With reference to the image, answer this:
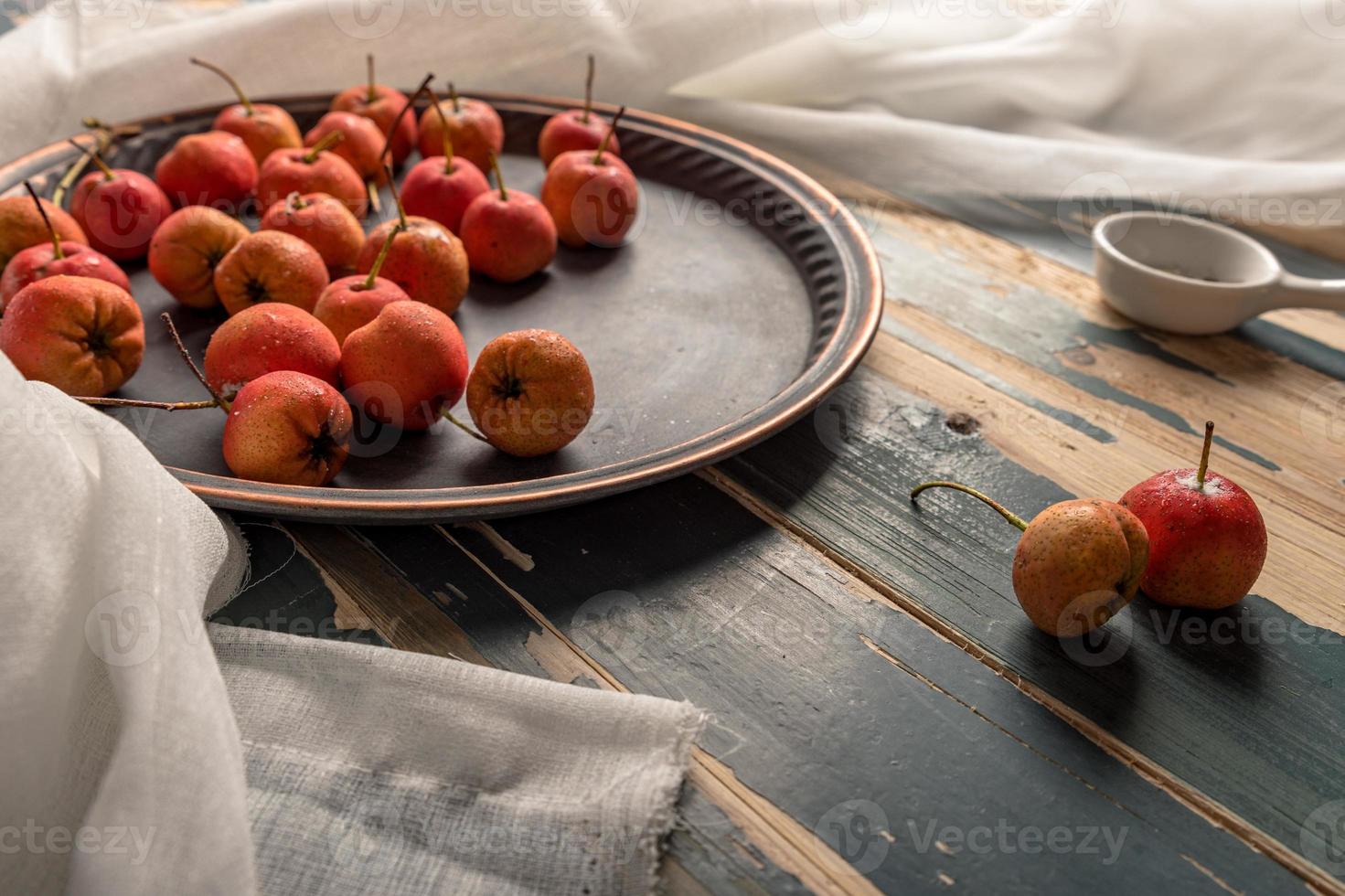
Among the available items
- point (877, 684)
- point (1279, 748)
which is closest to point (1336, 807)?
point (1279, 748)

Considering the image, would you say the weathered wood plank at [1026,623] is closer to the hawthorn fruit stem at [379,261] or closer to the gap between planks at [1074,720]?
the gap between planks at [1074,720]

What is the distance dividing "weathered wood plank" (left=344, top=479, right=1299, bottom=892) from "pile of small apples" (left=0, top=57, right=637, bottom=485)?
0.33 ft

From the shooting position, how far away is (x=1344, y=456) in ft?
3.03

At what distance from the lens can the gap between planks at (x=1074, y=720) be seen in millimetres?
596

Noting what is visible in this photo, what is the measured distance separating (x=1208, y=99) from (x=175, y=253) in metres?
1.25

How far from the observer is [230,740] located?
0.59m

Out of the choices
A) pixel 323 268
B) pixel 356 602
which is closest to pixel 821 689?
pixel 356 602

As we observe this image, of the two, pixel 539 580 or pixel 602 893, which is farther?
pixel 539 580

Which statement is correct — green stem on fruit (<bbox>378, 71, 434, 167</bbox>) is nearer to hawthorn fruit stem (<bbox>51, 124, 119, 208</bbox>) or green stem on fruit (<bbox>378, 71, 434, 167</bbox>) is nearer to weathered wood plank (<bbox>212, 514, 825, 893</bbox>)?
hawthorn fruit stem (<bbox>51, 124, 119, 208</bbox>)

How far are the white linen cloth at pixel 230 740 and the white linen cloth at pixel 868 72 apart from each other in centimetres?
84

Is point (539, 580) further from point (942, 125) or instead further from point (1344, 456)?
point (942, 125)

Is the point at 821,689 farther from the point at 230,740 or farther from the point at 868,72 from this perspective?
the point at 868,72

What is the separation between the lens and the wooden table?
0.60m

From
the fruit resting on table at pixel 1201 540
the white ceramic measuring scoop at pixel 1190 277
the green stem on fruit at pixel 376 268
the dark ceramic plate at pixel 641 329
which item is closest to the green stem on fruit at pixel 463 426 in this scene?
the dark ceramic plate at pixel 641 329
